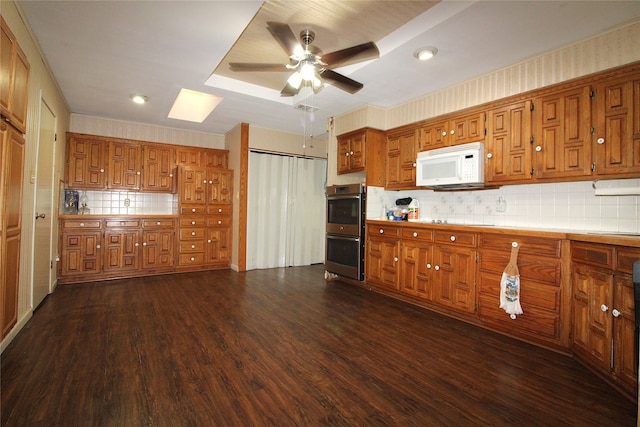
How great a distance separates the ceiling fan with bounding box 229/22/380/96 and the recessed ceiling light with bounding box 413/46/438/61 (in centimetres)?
65

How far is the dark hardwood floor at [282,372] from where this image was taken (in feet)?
5.15

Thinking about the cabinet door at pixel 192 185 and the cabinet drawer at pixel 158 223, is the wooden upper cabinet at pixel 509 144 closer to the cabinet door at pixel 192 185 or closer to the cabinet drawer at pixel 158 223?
the cabinet door at pixel 192 185

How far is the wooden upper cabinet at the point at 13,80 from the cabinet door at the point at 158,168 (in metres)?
2.72

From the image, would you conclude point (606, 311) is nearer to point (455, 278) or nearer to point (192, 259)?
point (455, 278)

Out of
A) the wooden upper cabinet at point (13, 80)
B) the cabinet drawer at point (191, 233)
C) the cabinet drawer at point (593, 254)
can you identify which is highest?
the wooden upper cabinet at point (13, 80)

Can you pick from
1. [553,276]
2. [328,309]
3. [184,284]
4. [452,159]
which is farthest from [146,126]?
[553,276]

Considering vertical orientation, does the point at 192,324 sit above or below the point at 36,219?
below

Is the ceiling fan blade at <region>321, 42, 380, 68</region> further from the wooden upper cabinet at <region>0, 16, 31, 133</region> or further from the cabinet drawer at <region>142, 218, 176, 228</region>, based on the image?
the cabinet drawer at <region>142, 218, 176, 228</region>

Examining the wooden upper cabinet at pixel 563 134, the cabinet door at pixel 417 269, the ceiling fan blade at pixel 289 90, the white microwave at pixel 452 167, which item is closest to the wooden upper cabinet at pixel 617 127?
the wooden upper cabinet at pixel 563 134

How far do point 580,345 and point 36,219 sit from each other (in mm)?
4865

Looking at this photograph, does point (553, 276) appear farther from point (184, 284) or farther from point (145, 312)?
point (184, 284)

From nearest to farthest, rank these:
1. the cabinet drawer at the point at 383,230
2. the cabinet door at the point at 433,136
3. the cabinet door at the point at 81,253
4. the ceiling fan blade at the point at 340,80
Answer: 1. the ceiling fan blade at the point at 340,80
2. the cabinet door at the point at 433,136
3. the cabinet drawer at the point at 383,230
4. the cabinet door at the point at 81,253

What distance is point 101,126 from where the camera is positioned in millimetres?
4914

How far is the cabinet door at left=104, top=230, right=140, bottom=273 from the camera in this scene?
4570 millimetres
